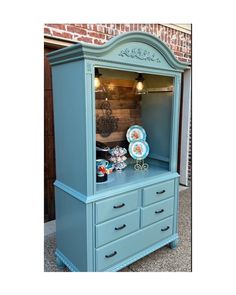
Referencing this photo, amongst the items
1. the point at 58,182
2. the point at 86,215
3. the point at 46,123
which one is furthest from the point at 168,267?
the point at 46,123

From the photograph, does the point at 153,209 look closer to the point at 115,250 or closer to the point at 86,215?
the point at 115,250

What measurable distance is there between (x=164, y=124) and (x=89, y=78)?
113cm

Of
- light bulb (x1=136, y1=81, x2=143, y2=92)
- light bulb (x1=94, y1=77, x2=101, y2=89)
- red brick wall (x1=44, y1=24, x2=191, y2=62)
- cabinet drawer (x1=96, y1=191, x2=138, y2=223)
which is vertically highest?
red brick wall (x1=44, y1=24, x2=191, y2=62)

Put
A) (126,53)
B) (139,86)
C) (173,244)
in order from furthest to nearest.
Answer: (139,86) → (173,244) → (126,53)

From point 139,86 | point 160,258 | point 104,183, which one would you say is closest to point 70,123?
point 104,183

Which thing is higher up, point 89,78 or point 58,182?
point 89,78

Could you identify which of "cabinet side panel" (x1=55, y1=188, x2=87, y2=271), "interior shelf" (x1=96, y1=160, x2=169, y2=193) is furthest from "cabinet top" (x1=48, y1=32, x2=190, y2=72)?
"cabinet side panel" (x1=55, y1=188, x2=87, y2=271)

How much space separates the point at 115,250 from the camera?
1.85 metres

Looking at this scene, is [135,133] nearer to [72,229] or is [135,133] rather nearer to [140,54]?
[140,54]

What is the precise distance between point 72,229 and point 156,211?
78 centimetres

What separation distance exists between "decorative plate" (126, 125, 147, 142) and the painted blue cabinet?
308 mm

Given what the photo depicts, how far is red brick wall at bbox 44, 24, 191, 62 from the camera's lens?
7.43 feet

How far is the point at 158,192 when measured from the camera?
2119 mm

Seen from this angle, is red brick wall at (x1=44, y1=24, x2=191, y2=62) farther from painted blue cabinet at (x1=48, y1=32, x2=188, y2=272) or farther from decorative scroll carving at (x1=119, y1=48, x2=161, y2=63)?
decorative scroll carving at (x1=119, y1=48, x2=161, y2=63)
